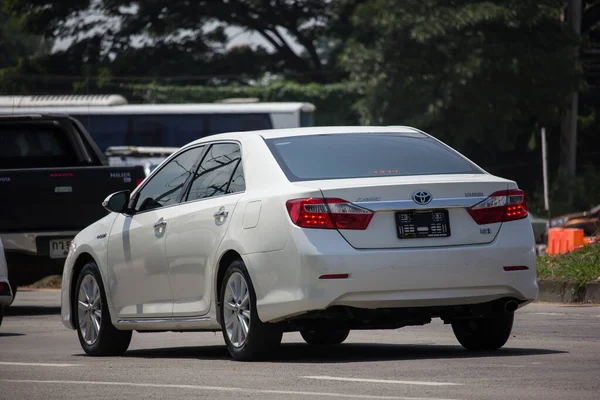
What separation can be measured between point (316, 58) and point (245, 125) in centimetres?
2254

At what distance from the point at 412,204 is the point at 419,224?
0.42 feet

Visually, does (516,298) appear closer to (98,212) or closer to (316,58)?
(98,212)

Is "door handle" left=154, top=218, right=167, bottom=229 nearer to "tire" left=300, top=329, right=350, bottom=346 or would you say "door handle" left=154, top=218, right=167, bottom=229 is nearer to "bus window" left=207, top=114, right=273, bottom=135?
"tire" left=300, top=329, right=350, bottom=346

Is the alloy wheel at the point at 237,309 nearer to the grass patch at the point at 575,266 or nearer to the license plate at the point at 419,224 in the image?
the license plate at the point at 419,224

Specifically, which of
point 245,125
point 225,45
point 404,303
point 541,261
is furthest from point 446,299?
point 225,45

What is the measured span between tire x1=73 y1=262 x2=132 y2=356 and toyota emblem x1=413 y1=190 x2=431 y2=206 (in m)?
2.86

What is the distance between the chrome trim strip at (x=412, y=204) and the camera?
8594 mm

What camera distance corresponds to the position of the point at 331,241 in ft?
28.0

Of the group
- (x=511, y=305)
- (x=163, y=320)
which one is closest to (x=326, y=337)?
(x=163, y=320)

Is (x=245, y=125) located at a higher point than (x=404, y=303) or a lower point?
lower

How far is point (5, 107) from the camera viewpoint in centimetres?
4484

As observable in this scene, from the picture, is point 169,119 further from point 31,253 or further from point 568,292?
point 568,292

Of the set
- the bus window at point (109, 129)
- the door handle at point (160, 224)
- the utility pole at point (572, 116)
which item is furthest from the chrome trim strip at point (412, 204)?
the utility pole at point (572, 116)

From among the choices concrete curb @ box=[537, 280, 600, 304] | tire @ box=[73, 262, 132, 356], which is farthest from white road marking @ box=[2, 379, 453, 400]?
→ concrete curb @ box=[537, 280, 600, 304]
